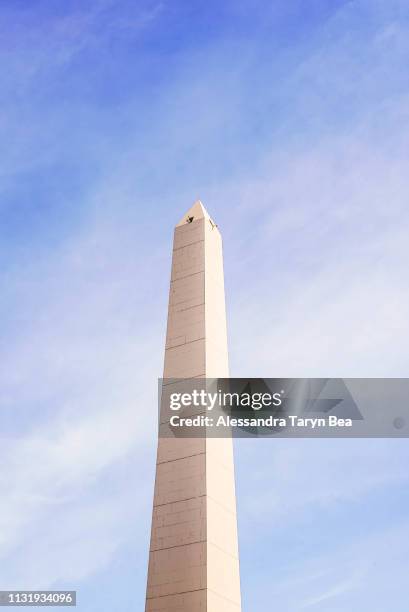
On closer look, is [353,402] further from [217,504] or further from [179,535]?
[179,535]

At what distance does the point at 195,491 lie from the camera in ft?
57.5

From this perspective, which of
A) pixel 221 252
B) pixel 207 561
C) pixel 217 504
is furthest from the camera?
pixel 221 252

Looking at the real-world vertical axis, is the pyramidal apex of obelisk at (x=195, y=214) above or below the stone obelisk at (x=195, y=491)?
above

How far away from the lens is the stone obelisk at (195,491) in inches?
649

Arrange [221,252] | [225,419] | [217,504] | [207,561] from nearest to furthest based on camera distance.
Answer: [207,561]
[217,504]
[225,419]
[221,252]

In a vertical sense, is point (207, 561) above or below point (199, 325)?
below

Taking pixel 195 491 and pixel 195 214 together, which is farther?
pixel 195 214

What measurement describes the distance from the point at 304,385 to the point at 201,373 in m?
3.04

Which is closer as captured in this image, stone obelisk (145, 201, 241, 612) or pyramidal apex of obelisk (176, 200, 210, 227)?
stone obelisk (145, 201, 241, 612)

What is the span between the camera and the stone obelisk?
16484mm

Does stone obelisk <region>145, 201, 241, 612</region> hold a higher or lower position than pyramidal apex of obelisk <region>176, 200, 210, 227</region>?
lower

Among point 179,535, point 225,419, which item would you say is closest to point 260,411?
point 225,419

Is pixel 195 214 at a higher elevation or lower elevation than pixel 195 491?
higher

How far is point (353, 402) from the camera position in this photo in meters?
19.9
